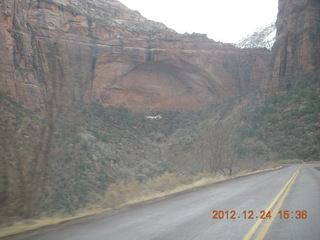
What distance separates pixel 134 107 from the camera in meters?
76.6

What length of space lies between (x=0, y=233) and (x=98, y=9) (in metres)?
87.2

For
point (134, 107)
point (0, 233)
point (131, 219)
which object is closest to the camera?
point (0, 233)

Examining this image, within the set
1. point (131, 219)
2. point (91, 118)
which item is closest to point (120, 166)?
point (91, 118)

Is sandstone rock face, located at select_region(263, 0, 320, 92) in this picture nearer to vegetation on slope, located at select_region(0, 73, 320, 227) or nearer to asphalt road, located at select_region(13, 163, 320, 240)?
vegetation on slope, located at select_region(0, 73, 320, 227)

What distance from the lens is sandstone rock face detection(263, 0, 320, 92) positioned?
225ft

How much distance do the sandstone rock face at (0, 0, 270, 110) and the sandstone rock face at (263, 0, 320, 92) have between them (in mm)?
14847

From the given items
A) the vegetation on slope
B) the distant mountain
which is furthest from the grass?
the distant mountain

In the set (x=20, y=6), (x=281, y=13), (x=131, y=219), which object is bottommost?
(x=131, y=219)

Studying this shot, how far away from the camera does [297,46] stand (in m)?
72.1

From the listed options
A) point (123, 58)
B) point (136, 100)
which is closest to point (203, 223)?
point (123, 58)

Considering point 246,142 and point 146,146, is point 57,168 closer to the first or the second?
point 246,142

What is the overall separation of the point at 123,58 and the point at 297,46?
135ft

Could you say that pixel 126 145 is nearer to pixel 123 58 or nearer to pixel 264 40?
pixel 123 58

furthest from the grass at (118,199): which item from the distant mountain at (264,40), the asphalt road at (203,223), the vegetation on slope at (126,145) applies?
the distant mountain at (264,40)
